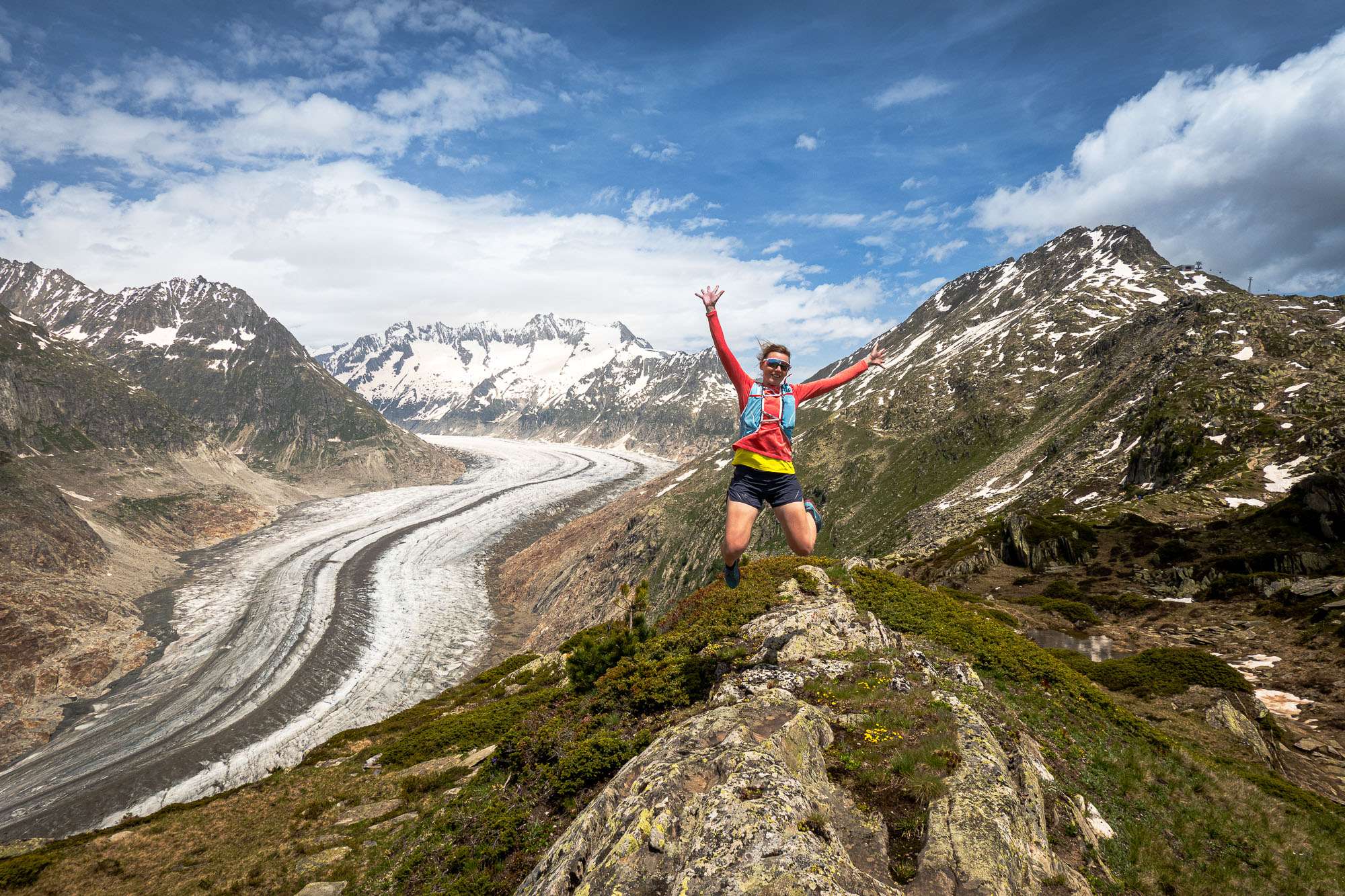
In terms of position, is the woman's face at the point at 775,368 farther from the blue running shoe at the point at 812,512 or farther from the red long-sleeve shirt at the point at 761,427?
the blue running shoe at the point at 812,512

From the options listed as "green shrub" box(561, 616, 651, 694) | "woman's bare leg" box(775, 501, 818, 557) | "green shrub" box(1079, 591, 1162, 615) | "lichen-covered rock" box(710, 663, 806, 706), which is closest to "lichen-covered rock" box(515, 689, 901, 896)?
"lichen-covered rock" box(710, 663, 806, 706)

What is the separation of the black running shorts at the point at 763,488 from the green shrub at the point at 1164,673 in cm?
1843

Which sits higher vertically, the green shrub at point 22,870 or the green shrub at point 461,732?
the green shrub at point 461,732

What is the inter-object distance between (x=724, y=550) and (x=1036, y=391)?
13307 centimetres

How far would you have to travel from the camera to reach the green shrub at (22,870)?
2270 centimetres

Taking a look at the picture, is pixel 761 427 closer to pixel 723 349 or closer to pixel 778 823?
pixel 723 349

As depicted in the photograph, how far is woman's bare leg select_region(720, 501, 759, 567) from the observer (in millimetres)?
10000

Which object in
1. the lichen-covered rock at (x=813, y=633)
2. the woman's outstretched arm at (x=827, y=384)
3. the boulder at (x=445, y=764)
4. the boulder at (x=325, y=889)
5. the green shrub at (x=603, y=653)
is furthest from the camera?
the boulder at (x=445, y=764)

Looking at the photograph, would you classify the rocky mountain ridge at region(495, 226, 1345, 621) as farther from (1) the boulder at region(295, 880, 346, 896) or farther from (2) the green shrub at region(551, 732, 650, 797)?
(1) the boulder at region(295, 880, 346, 896)

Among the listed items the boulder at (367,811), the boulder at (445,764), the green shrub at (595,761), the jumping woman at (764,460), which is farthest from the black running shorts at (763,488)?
the boulder at (367,811)

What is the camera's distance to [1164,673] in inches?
819

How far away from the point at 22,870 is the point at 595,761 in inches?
1141

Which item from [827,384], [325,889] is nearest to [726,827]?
[827,384]

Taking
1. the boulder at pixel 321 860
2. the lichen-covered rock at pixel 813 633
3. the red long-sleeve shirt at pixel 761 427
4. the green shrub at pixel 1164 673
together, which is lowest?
the boulder at pixel 321 860
